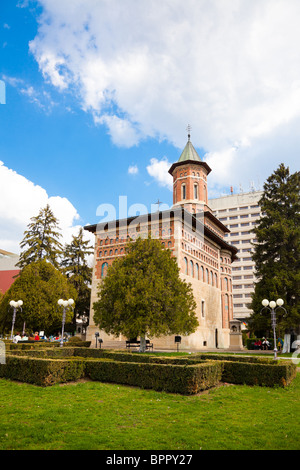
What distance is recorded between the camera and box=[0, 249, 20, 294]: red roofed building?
6206cm

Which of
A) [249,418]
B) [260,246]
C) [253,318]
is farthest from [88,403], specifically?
[260,246]

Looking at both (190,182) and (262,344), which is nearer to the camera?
(262,344)

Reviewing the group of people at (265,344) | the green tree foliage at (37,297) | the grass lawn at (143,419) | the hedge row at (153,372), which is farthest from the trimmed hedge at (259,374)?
the green tree foliage at (37,297)

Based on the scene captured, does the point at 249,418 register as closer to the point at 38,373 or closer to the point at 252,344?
the point at 38,373

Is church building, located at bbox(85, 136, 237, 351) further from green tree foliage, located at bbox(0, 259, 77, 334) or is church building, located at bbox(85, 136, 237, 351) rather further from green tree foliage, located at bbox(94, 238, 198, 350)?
green tree foliage, located at bbox(94, 238, 198, 350)

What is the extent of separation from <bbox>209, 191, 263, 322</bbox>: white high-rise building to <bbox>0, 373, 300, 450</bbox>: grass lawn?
67571mm

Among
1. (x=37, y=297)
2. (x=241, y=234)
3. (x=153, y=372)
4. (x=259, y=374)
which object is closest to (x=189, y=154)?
(x=37, y=297)

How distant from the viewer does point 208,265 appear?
41875mm

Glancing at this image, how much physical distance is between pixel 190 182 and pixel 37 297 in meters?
25.2

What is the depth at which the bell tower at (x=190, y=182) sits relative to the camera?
45344 millimetres

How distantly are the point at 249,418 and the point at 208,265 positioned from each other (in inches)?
1371

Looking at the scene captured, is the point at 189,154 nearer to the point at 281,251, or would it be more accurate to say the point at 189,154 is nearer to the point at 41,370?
the point at 281,251

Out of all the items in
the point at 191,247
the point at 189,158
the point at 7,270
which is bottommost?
the point at 191,247

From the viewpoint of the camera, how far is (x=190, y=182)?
150 ft
